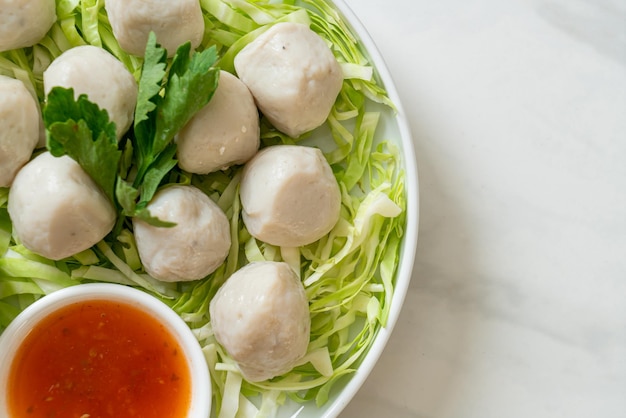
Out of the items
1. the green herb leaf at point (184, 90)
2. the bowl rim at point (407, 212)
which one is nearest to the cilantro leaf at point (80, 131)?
the green herb leaf at point (184, 90)

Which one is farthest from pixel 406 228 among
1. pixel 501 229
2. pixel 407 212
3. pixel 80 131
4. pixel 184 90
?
pixel 80 131

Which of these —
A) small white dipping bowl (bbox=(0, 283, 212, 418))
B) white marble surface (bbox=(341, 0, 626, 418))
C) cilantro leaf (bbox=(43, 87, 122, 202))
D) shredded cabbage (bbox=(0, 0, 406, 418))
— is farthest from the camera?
white marble surface (bbox=(341, 0, 626, 418))

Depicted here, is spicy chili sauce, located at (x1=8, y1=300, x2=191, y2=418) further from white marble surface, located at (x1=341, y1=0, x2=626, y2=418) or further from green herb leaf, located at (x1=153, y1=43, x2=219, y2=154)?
white marble surface, located at (x1=341, y1=0, x2=626, y2=418)

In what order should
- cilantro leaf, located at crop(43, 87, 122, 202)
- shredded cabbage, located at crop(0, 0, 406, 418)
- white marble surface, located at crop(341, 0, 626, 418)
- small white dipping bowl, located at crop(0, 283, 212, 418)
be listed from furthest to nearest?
1. white marble surface, located at crop(341, 0, 626, 418)
2. shredded cabbage, located at crop(0, 0, 406, 418)
3. small white dipping bowl, located at crop(0, 283, 212, 418)
4. cilantro leaf, located at crop(43, 87, 122, 202)

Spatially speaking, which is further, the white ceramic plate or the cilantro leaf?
the white ceramic plate

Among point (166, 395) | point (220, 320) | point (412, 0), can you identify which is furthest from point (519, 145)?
point (166, 395)

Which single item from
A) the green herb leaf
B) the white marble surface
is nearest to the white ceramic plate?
the white marble surface
